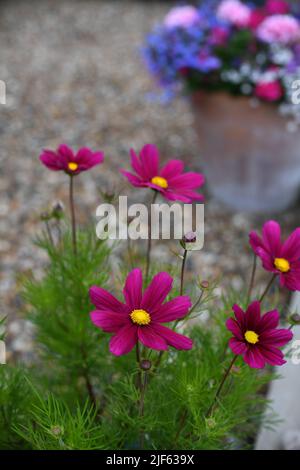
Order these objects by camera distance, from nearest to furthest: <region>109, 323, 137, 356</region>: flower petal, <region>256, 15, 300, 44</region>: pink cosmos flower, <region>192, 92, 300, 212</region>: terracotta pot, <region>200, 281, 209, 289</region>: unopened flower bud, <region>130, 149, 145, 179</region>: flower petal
A: <region>109, 323, 137, 356</region>: flower petal → <region>200, 281, 209, 289</region>: unopened flower bud → <region>130, 149, 145, 179</region>: flower petal → <region>256, 15, 300, 44</region>: pink cosmos flower → <region>192, 92, 300, 212</region>: terracotta pot

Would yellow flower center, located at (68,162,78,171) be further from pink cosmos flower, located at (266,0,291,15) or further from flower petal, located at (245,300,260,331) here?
pink cosmos flower, located at (266,0,291,15)

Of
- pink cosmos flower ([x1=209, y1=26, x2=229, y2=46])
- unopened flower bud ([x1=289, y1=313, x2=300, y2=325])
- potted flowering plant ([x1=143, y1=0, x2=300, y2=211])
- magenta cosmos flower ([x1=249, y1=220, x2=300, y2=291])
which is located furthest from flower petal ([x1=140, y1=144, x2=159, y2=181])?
pink cosmos flower ([x1=209, y1=26, x2=229, y2=46])

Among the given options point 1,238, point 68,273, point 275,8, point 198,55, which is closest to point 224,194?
point 198,55

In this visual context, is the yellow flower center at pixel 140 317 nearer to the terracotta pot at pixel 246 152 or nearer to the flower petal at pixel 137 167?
the flower petal at pixel 137 167

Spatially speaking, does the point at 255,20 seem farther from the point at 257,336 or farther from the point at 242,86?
the point at 257,336

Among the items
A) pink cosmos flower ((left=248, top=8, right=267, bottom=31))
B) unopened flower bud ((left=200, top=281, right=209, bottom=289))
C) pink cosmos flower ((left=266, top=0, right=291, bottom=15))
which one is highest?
pink cosmos flower ((left=266, top=0, right=291, bottom=15))

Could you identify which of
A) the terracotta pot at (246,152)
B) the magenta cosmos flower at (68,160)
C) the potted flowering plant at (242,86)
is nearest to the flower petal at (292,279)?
the magenta cosmos flower at (68,160)

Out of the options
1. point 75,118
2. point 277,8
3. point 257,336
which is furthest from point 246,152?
point 257,336
